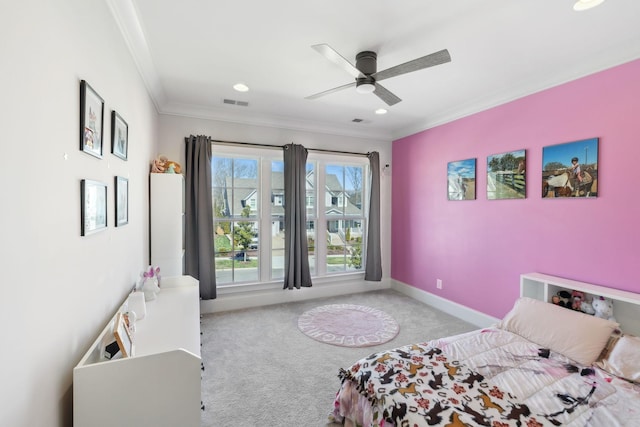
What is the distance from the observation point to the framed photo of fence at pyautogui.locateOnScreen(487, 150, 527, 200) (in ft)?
9.78

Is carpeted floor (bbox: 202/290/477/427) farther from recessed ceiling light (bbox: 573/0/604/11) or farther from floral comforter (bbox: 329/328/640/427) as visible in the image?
recessed ceiling light (bbox: 573/0/604/11)

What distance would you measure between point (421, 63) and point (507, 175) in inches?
73.5

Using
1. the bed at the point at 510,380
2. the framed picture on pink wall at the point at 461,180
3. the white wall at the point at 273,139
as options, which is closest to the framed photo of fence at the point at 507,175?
the framed picture on pink wall at the point at 461,180

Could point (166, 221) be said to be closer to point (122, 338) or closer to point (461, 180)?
point (122, 338)

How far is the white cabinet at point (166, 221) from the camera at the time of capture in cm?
294

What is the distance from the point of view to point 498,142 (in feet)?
10.6

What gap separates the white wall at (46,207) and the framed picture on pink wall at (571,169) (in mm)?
3543

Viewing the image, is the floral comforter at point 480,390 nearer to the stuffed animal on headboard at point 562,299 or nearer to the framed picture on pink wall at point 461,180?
the stuffed animal on headboard at point 562,299

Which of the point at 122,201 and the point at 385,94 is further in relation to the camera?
the point at 385,94

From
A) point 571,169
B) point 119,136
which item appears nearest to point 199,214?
point 119,136

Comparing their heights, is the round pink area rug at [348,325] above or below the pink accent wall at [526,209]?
below

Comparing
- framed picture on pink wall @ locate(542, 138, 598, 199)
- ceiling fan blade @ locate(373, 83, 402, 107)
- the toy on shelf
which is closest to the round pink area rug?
framed picture on pink wall @ locate(542, 138, 598, 199)

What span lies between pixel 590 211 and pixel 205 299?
410 centimetres

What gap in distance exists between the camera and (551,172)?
2730 millimetres
